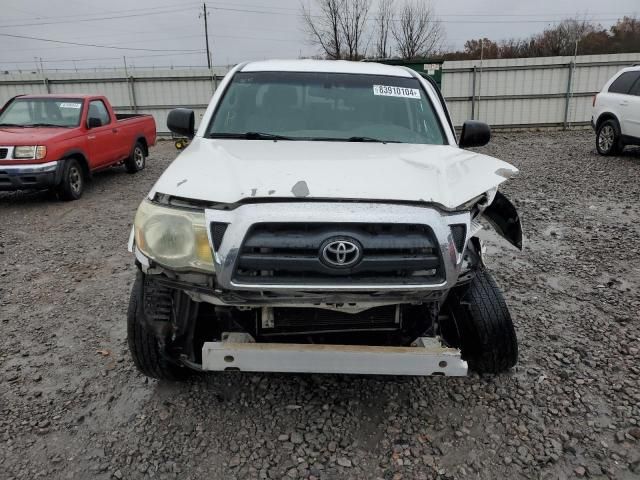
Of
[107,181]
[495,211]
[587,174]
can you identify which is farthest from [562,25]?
[495,211]

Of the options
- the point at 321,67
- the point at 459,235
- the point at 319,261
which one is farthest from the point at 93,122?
the point at 459,235

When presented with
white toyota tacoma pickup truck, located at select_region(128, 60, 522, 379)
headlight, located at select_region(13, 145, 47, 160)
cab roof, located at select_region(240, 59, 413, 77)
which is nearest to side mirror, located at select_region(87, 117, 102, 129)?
headlight, located at select_region(13, 145, 47, 160)

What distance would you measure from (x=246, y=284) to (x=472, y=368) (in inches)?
63.8

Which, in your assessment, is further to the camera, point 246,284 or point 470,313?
point 470,313

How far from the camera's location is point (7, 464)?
2.33 metres

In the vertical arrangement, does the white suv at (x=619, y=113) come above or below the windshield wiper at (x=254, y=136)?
below

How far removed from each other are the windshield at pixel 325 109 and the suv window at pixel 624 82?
837 centimetres

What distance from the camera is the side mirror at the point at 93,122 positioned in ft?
27.5

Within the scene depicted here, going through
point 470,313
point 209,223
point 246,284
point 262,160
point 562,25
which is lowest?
point 470,313

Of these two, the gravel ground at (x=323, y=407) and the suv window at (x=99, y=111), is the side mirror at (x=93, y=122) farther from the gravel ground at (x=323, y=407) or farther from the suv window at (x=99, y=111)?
the gravel ground at (x=323, y=407)

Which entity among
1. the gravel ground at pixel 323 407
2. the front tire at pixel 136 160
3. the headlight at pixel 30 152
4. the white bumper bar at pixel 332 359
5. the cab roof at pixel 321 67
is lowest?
the gravel ground at pixel 323 407

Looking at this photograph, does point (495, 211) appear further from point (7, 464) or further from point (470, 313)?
point (7, 464)

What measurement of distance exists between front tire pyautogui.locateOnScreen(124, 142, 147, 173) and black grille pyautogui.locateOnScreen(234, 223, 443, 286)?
8.93 m

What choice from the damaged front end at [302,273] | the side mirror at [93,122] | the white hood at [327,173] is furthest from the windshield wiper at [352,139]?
the side mirror at [93,122]
